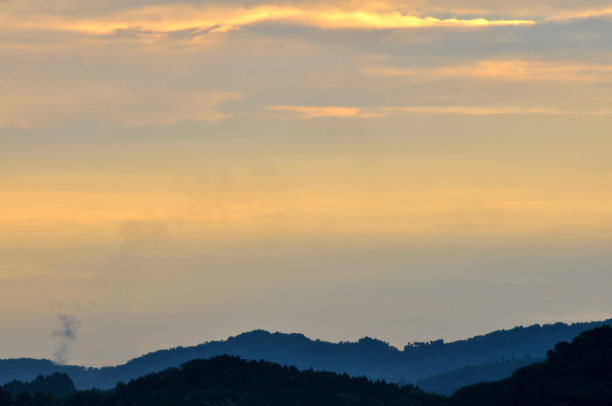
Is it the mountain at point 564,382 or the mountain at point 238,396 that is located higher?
the mountain at point 238,396

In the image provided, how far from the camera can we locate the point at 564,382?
160m

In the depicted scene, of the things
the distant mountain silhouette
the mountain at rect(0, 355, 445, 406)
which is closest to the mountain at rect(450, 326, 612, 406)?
the distant mountain silhouette

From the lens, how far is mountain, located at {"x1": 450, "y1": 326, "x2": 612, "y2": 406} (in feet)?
503

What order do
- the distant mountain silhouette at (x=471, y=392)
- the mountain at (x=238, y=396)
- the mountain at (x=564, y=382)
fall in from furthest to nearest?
the mountain at (x=238, y=396) → the distant mountain silhouette at (x=471, y=392) → the mountain at (x=564, y=382)

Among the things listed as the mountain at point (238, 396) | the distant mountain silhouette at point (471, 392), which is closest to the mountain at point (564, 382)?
the distant mountain silhouette at point (471, 392)

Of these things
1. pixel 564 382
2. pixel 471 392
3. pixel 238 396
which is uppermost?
pixel 238 396

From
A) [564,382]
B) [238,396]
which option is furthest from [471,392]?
[238,396]

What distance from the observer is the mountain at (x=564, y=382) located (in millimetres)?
153375

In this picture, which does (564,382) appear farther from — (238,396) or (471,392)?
(238,396)

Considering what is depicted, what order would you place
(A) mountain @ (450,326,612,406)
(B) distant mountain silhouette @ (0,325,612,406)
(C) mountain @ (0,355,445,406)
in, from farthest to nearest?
(C) mountain @ (0,355,445,406) < (B) distant mountain silhouette @ (0,325,612,406) < (A) mountain @ (450,326,612,406)

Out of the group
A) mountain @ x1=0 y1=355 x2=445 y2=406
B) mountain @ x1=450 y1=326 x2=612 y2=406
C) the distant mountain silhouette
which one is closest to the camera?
mountain @ x1=450 y1=326 x2=612 y2=406

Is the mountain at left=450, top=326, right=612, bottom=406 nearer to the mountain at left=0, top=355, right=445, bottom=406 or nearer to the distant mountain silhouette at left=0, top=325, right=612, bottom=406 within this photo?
the distant mountain silhouette at left=0, top=325, right=612, bottom=406

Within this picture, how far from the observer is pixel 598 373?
161000 mm

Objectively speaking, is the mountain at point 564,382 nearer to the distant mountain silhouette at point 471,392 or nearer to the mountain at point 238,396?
the distant mountain silhouette at point 471,392
